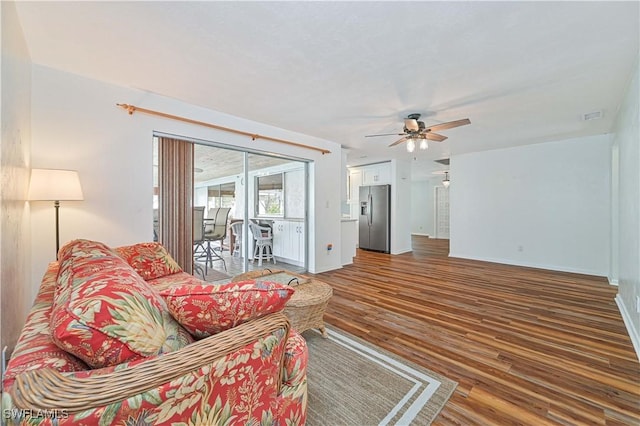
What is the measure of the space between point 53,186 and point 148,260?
2.90 feet

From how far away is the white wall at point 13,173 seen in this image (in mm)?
1425

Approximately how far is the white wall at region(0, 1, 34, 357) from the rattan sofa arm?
3.93 feet

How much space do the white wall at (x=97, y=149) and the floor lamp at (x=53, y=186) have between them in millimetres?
343

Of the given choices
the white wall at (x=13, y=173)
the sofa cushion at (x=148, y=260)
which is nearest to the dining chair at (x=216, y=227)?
the sofa cushion at (x=148, y=260)

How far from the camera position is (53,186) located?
2.04 meters

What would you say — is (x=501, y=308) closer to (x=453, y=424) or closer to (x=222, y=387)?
(x=453, y=424)

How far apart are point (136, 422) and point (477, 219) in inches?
253

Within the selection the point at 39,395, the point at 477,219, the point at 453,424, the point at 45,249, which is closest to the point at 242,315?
the point at 39,395

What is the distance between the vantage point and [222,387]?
86 cm

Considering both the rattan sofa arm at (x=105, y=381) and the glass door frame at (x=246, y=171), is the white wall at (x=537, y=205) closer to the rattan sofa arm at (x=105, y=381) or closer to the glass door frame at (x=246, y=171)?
the glass door frame at (x=246, y=171)

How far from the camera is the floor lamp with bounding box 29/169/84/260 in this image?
1.99 m

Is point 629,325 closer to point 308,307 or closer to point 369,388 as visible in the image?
point 369,388

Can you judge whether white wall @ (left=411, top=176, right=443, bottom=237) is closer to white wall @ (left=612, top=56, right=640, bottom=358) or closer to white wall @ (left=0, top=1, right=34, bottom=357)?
white wall @ (left=612, top=56, right=640, bottom=358)

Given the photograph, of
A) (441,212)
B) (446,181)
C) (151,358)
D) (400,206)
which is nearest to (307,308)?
(151,358)
